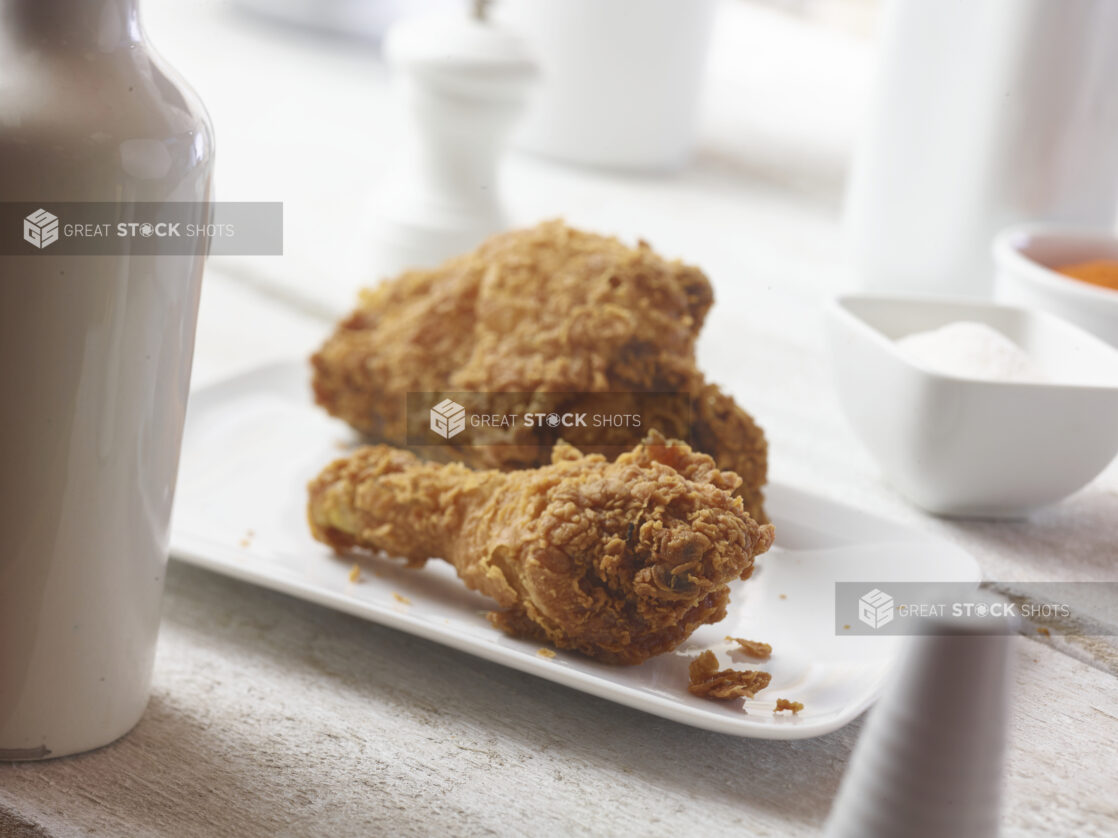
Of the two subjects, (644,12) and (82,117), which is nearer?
(82,117)

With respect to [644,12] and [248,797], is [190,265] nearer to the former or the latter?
[248,797]

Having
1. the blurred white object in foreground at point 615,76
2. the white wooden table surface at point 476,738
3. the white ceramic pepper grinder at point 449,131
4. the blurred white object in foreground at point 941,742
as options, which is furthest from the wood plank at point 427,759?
the blurred white object in foreground at point 615,76

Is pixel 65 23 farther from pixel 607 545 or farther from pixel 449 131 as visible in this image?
pixel 449 131

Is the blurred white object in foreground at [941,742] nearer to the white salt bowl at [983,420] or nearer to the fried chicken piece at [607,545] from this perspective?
the fried chicken piece at [607,545]

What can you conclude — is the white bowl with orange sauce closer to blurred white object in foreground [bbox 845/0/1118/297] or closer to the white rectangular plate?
blurred white object in foreground [bbox 845/0/1118/297]

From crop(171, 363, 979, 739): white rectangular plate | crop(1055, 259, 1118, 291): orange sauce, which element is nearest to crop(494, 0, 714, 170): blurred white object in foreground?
crop(1055, 259, 1118, 291): orange sauce

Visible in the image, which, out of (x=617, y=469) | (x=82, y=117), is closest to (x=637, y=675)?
(x=617, y=469)

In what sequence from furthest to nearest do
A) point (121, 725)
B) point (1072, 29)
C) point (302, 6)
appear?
point (302, 6), point (1072, 29), point (121, 725)
